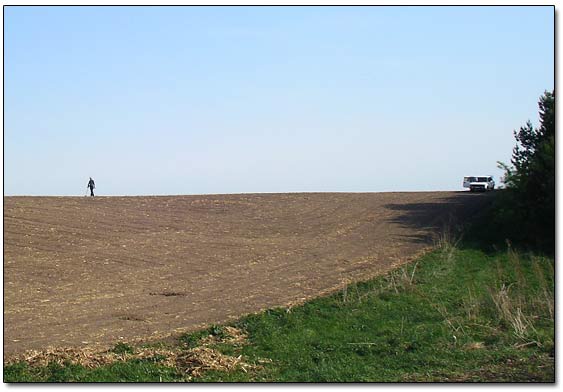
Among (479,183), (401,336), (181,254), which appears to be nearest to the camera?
(401,336)

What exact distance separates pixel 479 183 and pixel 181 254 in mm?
24651

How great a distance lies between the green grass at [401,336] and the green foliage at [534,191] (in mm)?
872

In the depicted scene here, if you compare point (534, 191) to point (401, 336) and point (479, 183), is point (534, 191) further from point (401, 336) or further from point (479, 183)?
point (479, 183)

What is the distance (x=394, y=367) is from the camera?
12453mm

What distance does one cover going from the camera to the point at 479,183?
4556cm

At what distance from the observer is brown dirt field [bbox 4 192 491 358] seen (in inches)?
649

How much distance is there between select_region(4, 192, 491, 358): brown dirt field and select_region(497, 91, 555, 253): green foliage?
4.10m

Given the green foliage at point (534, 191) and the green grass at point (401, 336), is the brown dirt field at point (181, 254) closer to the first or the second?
the green grass at point (401, 336)

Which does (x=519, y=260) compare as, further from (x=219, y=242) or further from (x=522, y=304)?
(x=219, y=242)

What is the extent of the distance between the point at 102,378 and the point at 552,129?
1242cm

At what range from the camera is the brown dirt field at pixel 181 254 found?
1648 centimetres

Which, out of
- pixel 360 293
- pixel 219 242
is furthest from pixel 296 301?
pixel 219 242

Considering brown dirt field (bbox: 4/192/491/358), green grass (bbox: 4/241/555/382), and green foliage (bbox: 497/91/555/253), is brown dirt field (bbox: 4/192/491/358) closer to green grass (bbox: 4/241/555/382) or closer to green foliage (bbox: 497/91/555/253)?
green grass (bbox: 4/241/555/382)

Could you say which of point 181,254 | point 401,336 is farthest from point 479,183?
point 401,336
